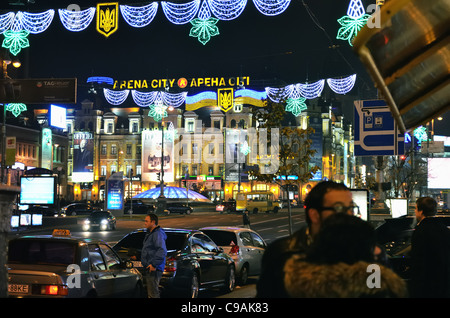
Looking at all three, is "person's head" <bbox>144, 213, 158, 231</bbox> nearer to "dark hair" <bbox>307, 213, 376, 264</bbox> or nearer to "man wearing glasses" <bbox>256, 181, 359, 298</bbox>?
"man wearing glasses" <bbox>256, 181, 359, 298</bbox>

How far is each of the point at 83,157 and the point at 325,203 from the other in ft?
368

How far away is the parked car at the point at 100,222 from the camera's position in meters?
41.3

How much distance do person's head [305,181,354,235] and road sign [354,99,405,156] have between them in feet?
32.2

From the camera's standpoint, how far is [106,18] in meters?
17.8

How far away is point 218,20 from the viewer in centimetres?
1869

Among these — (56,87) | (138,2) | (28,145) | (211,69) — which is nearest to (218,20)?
(138,2)

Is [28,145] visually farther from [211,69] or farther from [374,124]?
[374,124]

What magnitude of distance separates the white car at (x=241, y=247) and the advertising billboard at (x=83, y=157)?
96524 millimetres

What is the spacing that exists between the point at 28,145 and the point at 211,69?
48.5 metres

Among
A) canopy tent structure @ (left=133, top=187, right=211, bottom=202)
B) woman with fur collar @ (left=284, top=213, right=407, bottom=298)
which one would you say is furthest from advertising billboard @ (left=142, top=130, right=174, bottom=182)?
woman with fur collar @ (left=284, top=213, right=407, bottom=298)

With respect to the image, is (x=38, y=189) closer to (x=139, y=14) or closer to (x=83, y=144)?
(x=139, y=14)

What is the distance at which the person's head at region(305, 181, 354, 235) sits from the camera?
331 centimetres

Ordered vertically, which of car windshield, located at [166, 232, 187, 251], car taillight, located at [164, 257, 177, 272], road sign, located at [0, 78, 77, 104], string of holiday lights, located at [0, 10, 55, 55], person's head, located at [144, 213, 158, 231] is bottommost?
car taillight, located at [164, 257, 177, 272]

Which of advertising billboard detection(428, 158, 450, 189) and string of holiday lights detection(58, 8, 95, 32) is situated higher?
string of holiday lights detection(58, 8, 95, 32)
